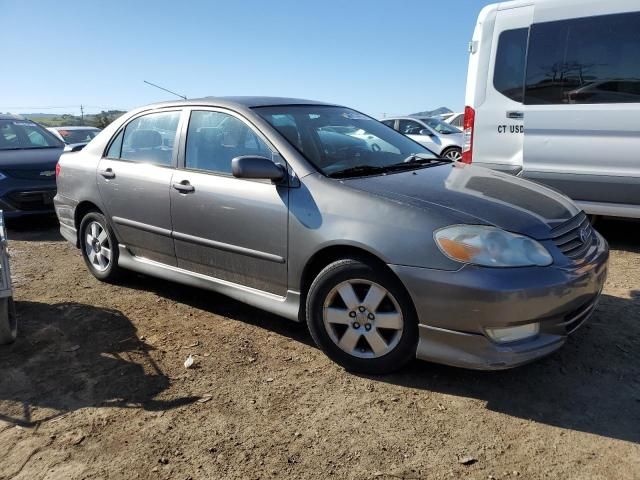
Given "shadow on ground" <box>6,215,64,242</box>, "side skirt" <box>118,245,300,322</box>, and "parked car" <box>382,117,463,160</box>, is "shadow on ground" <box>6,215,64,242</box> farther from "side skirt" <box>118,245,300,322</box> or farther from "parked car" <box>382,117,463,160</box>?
"parked car" <box>382,117,463,160</box>

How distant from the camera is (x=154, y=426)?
269cm

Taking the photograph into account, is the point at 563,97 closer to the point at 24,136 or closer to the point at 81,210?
the point at 81,210

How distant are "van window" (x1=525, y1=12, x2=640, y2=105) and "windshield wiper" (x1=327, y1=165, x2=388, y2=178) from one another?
272 centimetres

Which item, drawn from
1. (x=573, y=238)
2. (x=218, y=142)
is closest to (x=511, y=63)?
(x=573, y=238)

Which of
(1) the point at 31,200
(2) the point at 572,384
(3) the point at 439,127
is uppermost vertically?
(3) the point at 439,127

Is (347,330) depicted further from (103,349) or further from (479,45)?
(479,45)

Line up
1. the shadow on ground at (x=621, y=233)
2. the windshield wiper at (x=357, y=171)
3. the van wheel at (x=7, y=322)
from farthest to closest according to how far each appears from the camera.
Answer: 1. the shadow on ground at (x=621, y=233)
2. the van wheel at (x=7, y=322)
3. the windshield wiper at (x=357, y=171)

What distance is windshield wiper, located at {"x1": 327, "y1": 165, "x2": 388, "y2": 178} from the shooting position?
3355 mm

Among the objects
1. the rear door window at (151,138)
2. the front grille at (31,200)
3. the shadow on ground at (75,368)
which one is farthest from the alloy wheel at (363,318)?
the front grille at (31,200)

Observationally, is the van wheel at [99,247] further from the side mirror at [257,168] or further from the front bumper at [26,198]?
the front bumper at [26,198]

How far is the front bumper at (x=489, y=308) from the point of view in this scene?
8.74ft

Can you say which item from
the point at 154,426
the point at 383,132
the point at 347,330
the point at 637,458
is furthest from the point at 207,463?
the point at 383,132

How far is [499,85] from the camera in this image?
5.62m

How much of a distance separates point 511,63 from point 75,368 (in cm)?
482
